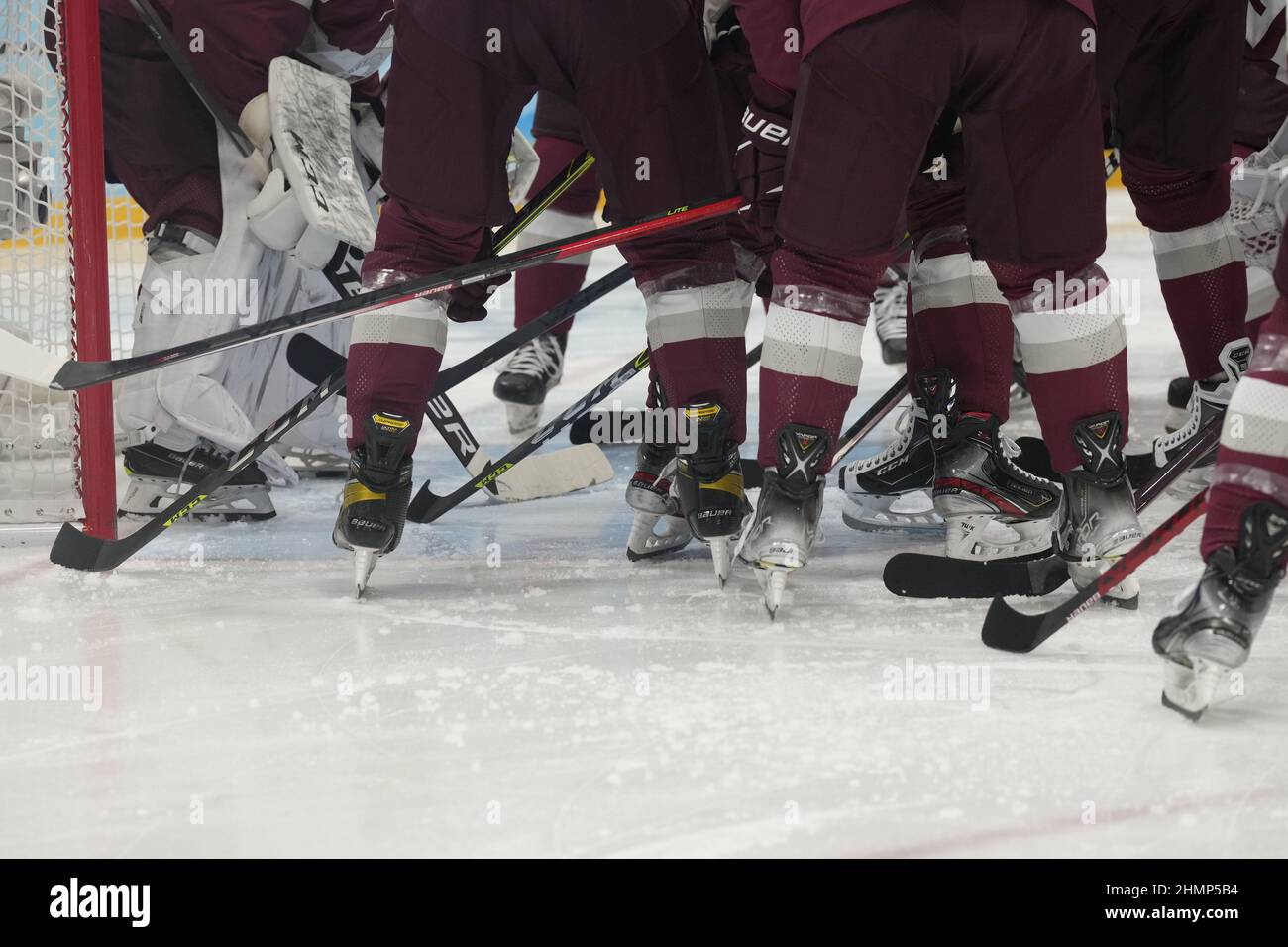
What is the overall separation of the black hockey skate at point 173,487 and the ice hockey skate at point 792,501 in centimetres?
113

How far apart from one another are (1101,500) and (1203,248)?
86cm

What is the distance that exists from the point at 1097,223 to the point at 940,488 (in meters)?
0.55

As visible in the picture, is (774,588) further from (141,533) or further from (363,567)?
(141,533)

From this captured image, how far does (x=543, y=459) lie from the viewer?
289 cm

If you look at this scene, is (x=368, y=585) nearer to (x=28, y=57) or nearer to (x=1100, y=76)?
(x=28, y=57)

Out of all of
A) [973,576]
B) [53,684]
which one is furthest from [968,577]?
[53,684]

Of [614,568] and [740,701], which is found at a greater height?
[740,701]

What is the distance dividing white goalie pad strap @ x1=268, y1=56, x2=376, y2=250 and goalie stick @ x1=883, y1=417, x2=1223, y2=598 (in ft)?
3.40

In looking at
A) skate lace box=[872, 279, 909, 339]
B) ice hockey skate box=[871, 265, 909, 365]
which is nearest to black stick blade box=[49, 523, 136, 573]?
ice hockey skate box=[871, 265, 909, 365]

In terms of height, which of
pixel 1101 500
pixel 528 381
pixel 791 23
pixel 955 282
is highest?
pixel 791 23

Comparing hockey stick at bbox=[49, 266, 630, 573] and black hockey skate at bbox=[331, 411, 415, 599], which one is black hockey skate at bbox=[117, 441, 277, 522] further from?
black hockey skate at bbox=[331, 411, 415, 599]

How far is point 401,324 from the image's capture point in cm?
218

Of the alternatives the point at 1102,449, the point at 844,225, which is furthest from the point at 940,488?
the point at 844,225

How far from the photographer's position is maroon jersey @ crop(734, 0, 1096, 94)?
70.8 inches
